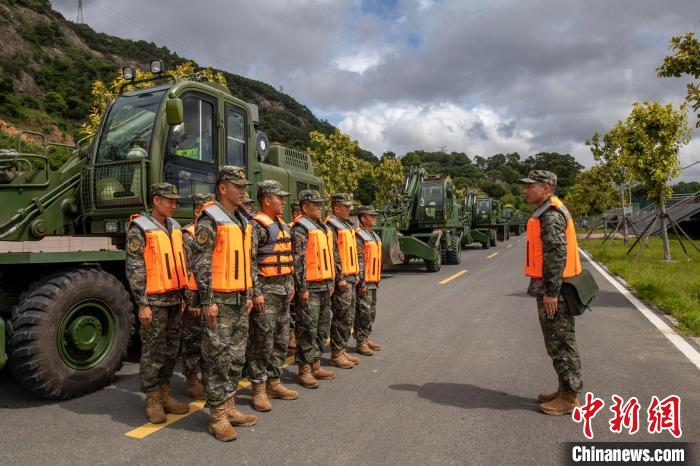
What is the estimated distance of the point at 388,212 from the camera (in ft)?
55.1

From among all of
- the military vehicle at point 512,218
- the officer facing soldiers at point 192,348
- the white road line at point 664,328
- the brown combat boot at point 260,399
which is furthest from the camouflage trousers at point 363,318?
the military vehicle at point 512,218

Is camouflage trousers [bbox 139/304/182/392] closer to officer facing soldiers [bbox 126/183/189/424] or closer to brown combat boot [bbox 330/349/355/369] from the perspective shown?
officer facing soldiers [bbox 126/183/189/424]

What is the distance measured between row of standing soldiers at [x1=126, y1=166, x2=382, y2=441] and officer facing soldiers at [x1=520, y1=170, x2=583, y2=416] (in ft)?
6.99

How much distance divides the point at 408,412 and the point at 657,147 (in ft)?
49.0

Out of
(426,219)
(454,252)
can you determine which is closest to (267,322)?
(426,219)

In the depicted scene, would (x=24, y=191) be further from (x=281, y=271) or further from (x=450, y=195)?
(x=450, y=195)

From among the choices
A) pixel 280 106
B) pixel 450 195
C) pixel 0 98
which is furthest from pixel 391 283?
pixel 280 106

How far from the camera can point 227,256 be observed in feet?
13.0

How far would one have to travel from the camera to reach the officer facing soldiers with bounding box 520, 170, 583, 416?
424cm

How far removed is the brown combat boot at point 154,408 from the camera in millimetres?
4062

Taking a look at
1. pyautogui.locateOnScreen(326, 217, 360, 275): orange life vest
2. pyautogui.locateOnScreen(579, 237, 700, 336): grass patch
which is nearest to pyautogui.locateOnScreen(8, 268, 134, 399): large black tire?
pyautogui.locateOnScreen(326, 217, 360, 275): orange life vest

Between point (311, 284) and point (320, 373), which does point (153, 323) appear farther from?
point (320, 373)

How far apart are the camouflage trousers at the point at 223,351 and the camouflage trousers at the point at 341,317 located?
189cm

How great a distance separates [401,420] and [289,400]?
111cm
